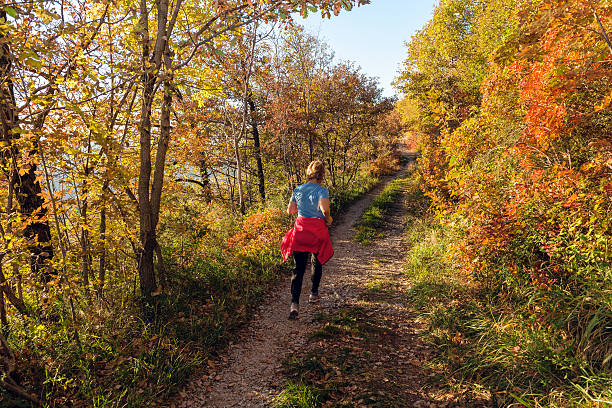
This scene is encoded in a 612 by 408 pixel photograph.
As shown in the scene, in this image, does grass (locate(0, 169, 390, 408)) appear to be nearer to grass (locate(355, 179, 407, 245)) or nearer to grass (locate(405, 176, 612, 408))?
grass (locate(405, 176, 612, 408))

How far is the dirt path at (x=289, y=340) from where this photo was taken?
347 centimetres

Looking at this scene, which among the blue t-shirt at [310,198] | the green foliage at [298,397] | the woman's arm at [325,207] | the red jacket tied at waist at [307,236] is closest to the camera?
the green foliage at [298,397]

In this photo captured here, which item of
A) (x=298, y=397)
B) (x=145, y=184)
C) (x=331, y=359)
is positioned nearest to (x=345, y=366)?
(x=331, y=359)

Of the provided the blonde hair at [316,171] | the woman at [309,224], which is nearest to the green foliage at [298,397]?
the woman at [309,224]

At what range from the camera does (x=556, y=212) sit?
4012 mm

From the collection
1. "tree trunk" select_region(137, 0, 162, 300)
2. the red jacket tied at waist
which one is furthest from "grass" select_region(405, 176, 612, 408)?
"tree trunk" select_region(137, 0, 162, 300)

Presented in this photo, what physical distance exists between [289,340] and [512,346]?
2916mm

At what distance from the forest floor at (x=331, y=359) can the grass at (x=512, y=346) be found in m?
0.25

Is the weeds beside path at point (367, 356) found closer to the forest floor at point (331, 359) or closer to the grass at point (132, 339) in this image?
the forest floor at point (331, 359)

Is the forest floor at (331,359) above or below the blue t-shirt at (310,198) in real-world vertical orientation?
below

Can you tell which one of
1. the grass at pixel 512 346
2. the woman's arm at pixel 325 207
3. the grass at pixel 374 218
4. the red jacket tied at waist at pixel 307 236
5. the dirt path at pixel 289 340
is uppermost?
the woman's arm at pixel 325 207

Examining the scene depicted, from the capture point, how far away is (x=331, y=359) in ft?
12.6

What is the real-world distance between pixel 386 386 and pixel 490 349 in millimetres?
1419

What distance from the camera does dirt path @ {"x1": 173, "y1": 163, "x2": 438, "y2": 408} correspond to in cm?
347
